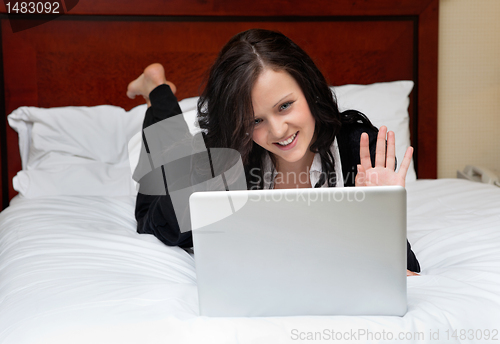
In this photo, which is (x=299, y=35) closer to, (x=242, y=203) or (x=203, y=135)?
(x=203, y=135)

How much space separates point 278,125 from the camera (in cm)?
121

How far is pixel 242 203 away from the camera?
2.26 feet

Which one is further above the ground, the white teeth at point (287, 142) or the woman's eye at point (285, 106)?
the woman's eye at point (285, 106)

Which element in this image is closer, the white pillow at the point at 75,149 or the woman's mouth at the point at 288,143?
the woman's mouth at the point at 288,143

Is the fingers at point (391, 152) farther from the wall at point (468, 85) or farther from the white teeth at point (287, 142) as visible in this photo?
the wall at point (468, 85)

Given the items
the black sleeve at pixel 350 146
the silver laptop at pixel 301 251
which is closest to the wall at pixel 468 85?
the black sleeve at pixel 350 146

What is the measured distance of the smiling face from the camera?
1.21m

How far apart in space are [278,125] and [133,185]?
825mm

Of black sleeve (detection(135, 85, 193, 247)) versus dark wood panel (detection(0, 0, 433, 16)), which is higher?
dark wood panel (detection(0, 0, 433, 16))

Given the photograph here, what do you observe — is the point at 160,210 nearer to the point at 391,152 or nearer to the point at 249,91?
the point at 249,91

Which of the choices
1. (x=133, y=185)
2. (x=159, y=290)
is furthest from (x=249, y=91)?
(x=133, y=185)

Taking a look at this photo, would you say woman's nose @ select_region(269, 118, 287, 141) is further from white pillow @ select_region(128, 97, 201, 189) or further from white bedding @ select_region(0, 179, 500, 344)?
white pillow @ select_region(128, 97, 201, 189)

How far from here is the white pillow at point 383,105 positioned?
1.97 m

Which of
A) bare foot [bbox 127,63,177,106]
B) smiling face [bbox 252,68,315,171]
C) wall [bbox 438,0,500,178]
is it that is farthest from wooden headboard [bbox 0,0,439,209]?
smiling face [bbox 252,68,315,171]
